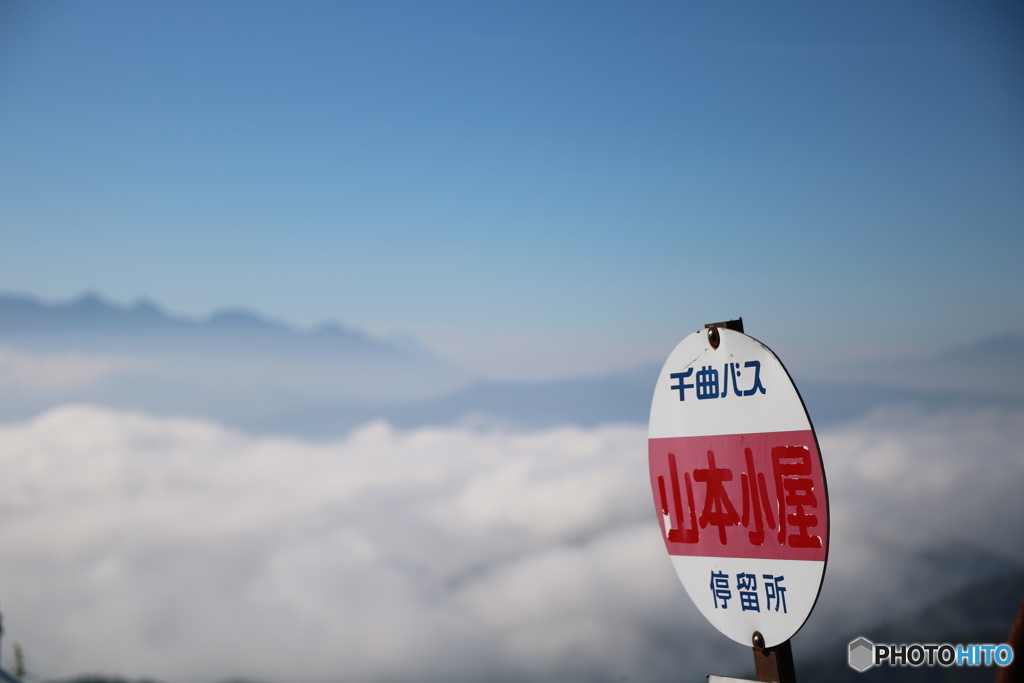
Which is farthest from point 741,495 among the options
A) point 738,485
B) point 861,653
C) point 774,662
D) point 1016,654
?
point 861,653

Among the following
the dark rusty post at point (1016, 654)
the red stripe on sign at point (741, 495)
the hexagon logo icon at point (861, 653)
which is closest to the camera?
the dark rusty post at point (1016, 654)

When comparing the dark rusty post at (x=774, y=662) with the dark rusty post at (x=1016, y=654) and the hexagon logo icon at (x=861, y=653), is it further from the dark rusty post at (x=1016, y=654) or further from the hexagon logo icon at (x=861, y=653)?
the hexagon logo icon at (x=861, y=653)

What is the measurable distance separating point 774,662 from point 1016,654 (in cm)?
141

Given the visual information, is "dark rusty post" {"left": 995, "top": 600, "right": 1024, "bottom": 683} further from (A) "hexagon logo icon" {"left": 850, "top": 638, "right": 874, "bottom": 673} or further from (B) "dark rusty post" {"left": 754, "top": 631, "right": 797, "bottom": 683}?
(A) "hexagon logo icon" {"left": 850, "top": 638, "right": 874, "bottom": 673}

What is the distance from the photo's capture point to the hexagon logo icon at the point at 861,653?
16.0 feet

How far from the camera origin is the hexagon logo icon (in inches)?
192

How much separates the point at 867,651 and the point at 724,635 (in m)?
1.63

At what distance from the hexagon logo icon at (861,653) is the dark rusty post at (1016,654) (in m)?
2.68

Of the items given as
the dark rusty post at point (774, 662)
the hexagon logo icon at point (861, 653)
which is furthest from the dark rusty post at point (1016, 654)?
the hexagon logo icon at point (861, 653)

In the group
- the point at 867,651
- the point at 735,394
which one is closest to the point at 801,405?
the point at 735,394

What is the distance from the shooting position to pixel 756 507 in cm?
381

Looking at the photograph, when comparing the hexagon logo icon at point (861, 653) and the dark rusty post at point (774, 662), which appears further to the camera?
the hexagon logo icon at point (861, 653)

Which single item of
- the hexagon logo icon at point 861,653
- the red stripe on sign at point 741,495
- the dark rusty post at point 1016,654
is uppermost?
the red stripe on sign at point 741,495

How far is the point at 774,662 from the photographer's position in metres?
3.65
